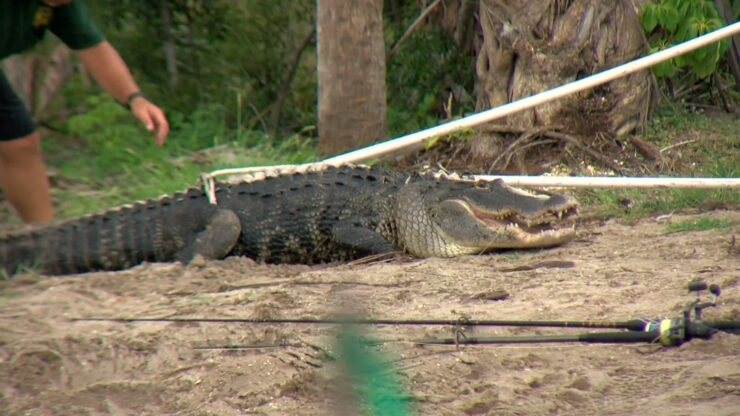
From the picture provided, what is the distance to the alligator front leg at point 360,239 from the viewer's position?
Result: 4.84 meters

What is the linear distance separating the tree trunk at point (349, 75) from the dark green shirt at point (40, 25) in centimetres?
241

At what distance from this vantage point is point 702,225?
4289 millimetres

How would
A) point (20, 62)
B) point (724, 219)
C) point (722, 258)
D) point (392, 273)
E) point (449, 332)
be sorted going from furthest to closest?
A: point (20, 62)
point (724, 219)
point (392, 273)
point (722, 258)
point (449, 332)

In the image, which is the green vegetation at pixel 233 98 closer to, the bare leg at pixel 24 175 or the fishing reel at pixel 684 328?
the bare leg at pixel 24 175

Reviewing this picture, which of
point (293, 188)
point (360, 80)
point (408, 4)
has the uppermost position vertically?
point (408, 4)

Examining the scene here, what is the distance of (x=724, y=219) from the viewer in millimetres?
4383

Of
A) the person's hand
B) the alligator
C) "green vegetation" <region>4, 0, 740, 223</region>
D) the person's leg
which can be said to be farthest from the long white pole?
the person's hand

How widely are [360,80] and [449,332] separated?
3.53 meters

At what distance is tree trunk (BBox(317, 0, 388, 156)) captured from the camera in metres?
6.11

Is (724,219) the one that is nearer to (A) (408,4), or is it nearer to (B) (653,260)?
(B) (653,260)

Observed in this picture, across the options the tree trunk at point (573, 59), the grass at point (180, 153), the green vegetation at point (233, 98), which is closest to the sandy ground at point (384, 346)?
the grass at point (180, 153)

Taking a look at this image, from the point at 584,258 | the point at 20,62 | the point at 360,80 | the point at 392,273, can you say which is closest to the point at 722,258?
the point at 584,258

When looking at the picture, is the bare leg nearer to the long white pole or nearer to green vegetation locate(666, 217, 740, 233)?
the long white pole

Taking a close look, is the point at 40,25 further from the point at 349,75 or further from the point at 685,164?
the point at 685,164
